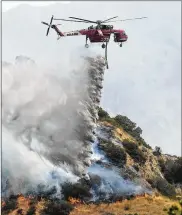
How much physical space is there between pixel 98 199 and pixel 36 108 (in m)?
10.9

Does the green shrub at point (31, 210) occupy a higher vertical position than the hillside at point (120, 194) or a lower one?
lower

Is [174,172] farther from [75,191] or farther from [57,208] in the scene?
[57,208]

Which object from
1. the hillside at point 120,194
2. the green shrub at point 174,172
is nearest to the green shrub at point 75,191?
the hillside at point 120,194

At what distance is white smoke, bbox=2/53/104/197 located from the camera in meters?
54.9

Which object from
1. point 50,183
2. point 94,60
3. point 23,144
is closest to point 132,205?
point 50,183

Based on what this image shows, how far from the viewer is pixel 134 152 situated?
6462cm

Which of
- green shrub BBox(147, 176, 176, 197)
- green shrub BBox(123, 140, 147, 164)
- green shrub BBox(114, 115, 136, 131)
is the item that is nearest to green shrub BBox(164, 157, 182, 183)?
green shrub BBox(123, 140, 147, 164)

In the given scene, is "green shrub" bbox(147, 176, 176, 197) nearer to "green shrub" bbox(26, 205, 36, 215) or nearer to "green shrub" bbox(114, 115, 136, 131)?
"green shrub" bbox(26, 205, 36, 215)

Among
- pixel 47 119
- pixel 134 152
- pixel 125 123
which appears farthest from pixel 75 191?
pixel 125 123

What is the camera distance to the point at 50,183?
54031 millimetres

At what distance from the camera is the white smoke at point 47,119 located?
54.9 meters

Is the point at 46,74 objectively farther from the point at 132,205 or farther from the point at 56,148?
the point at 132,205

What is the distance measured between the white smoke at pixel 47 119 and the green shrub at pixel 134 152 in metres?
6.06

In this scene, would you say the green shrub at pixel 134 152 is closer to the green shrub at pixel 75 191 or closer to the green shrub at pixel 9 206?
the green shrub at pixel 75 191
